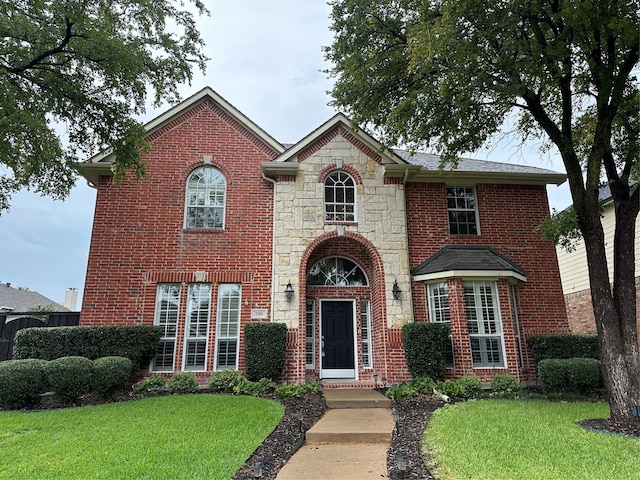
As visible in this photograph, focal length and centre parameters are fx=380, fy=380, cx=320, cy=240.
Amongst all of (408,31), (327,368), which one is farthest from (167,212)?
(408,31)

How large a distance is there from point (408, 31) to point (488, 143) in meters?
Result: 3.34

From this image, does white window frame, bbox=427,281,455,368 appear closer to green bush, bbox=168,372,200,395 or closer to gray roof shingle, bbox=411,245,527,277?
gray roof shingle, bbox=411,245,527,277

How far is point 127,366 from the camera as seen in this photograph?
881 centimetres

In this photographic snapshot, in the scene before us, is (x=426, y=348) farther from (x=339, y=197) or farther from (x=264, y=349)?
(x=339, y=197)

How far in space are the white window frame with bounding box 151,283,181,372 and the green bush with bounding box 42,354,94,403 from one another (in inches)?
82.8

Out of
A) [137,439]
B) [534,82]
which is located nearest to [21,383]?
[137,439]

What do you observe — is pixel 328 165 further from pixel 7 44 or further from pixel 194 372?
pixel 7 44

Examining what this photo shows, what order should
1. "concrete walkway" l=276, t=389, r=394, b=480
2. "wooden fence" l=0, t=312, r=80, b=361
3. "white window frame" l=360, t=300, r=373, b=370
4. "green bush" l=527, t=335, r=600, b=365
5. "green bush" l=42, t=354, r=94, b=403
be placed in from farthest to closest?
"white window frame" l=360, t=300, r=373, b=370 → "wooden fence" l=0, t=312, r=80, b=361 → "green bush" l=527, t=335, r=600, b=365 → "green bush" l=42, t=354, r=94, b=403 → "concrete walkway" l=276, t=389, r=394, b=480

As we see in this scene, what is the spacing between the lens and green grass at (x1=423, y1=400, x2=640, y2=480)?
168 inches

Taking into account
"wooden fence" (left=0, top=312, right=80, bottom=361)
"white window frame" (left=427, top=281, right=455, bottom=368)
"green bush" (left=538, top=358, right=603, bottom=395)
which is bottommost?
"green bush" (left=538, top=358, right=603, bottom=395)

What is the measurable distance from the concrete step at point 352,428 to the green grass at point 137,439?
0.83 metres

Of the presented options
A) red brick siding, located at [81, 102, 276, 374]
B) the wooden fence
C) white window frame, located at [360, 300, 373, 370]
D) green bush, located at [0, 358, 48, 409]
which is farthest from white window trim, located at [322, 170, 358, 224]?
the wooden fence

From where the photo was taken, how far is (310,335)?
1109cm

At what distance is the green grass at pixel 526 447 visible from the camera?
14.0ft
